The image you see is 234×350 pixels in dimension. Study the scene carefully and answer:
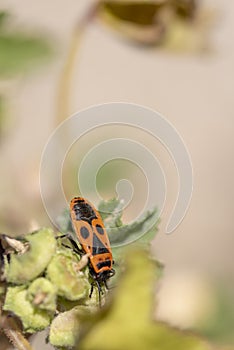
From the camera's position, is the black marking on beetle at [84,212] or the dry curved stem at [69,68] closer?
the black marking on beetle at [84,212]

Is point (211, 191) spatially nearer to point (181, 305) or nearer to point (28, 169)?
point (181, 305)

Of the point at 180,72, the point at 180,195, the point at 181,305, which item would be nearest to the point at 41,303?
the point at 180,195

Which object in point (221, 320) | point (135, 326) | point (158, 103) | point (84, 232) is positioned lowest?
point (135, 326)

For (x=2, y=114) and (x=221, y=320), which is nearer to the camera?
(x=2, y=114)

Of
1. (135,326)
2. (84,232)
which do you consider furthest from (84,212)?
(135,326)

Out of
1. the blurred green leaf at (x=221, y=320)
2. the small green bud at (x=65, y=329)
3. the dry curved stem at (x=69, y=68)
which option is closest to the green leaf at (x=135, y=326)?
the small green bud at (x=65, y=329)

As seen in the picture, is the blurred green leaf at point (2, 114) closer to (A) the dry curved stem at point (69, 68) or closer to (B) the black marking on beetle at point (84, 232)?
(A) the dry curved stem at point (69, 68)

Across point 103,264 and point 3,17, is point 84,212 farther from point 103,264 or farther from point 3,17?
point 3,17
